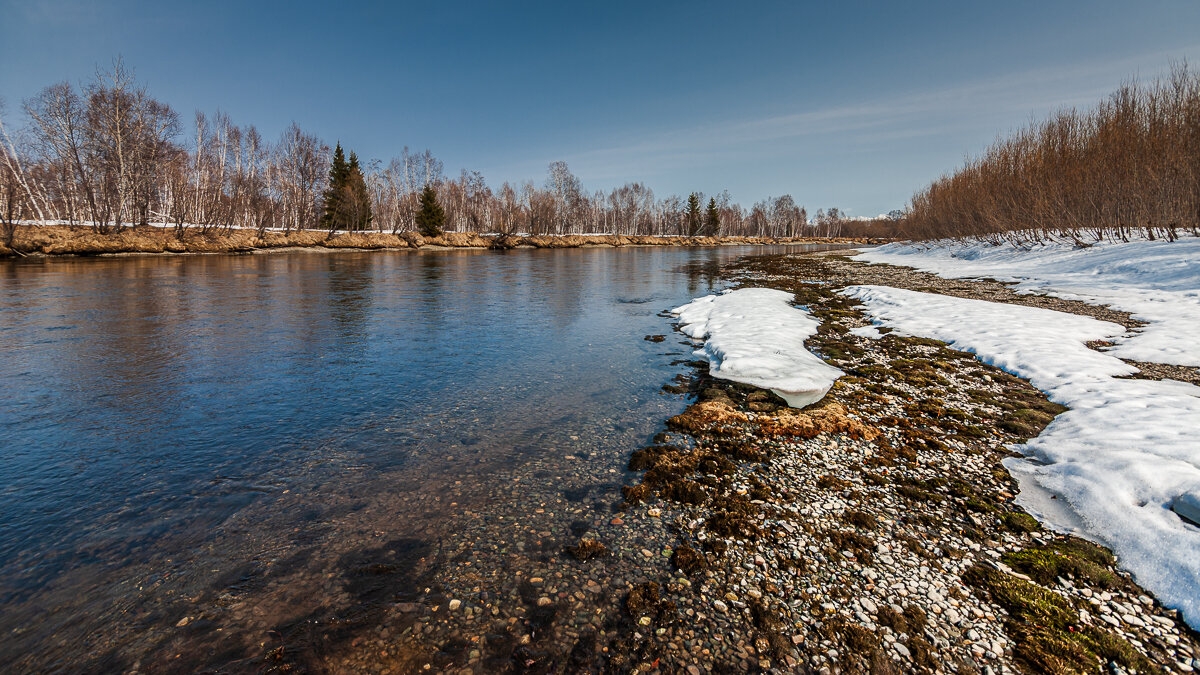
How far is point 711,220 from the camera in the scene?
122 metres

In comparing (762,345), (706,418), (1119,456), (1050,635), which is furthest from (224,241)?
(1119,456)

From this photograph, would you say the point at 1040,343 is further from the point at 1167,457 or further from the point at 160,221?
the point at 160,221

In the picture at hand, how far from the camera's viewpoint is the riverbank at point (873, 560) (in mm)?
3102

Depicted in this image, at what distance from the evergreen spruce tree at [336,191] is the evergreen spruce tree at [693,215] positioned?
3271 inches

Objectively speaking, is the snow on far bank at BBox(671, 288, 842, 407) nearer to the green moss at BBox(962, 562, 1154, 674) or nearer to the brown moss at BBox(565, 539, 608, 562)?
the green moss at BBox(962, 562, 1154, 674)

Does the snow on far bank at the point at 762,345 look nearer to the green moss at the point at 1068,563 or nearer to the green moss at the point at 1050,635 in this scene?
the green moss at the point at 1068,563

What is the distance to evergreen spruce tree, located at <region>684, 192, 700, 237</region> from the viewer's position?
121m

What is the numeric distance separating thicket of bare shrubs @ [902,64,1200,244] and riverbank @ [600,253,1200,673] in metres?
26.0

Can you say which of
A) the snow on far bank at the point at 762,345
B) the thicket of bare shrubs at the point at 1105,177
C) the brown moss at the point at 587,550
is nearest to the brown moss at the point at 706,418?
the snow on far bank at the point at 762,345

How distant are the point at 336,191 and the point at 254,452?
73577mm

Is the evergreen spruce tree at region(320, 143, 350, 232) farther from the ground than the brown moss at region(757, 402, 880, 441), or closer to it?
farther from the ground

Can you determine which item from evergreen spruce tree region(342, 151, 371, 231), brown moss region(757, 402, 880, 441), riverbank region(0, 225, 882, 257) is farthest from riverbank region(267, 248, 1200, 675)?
evergreen spruce tree region(342, 151, 371, 231)

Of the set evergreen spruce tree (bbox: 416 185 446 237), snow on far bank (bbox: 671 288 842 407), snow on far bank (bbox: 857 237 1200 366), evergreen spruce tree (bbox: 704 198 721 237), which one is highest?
evergreen spruce tree (bbox: 704 198 721 237)

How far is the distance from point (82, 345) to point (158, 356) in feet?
8.00
